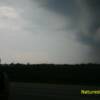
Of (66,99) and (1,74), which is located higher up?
(1,74)

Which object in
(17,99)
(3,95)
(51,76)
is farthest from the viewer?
(51,76)

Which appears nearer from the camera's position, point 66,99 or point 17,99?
point 17,99

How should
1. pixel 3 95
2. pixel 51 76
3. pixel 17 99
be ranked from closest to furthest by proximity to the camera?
pixel 3 95 < pixel 17 99 < pixel 51 76

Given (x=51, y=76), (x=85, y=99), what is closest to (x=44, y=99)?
(x=85, y=99)

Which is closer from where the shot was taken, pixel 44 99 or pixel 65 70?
pixel 44 99

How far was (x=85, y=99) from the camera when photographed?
94.2 feet

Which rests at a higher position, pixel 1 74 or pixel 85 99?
pixel 1 74

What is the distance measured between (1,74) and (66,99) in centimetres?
939

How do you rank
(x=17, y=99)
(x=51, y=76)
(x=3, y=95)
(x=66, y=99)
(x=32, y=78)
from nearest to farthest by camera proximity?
(x=3, y=95)
(x=17, y=99)
(x=66, y=99)
(x=32, y=78)
(x=51, y=76)

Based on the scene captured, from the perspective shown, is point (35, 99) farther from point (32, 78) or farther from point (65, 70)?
point (65, 70)

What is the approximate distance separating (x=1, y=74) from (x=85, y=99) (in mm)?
10366

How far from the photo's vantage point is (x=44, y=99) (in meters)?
28.0

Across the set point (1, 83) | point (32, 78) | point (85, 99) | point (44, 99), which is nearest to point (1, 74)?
point (1, 83)

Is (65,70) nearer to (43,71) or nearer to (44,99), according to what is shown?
(43,71)
